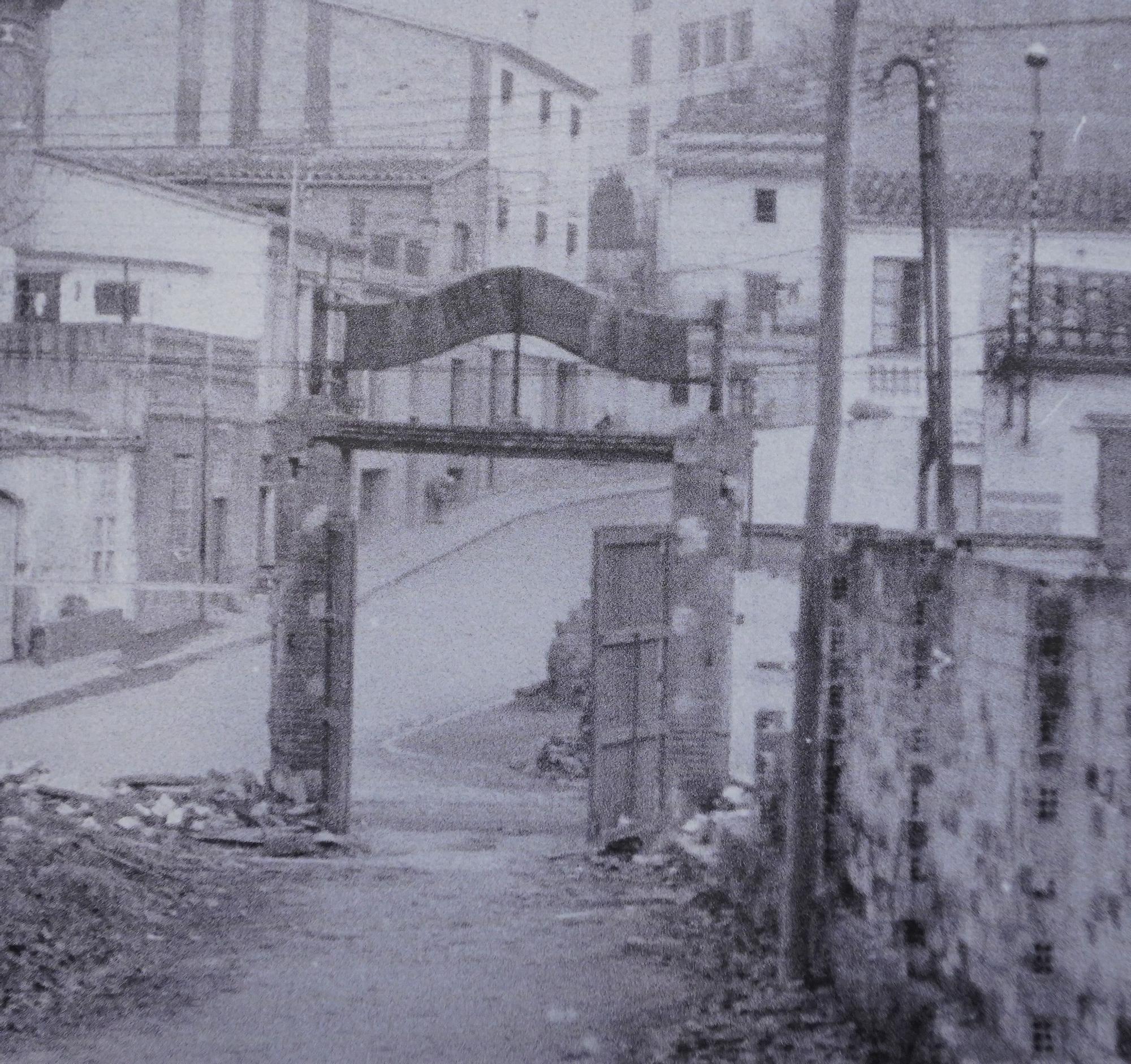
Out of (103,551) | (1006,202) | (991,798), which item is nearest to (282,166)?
(103,551)

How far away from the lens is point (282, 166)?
120 feet

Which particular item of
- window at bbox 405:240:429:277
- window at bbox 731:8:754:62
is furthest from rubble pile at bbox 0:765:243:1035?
window at bbox 731:8:754:62

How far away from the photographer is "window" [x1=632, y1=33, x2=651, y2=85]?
151 feet

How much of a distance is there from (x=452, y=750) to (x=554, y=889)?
29.0 ft

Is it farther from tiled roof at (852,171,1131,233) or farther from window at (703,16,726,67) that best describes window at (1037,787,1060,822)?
window at (703,16,726,67)

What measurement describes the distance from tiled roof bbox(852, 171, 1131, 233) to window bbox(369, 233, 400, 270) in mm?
12032

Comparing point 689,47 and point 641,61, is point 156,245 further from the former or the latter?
point 641,61

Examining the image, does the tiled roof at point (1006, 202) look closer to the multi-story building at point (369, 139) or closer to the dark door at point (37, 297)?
the multi-story building at point (369, 139)

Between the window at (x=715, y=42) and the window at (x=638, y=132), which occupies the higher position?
the window at (x=715, y=42)

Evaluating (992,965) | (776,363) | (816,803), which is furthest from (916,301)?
(992,965)

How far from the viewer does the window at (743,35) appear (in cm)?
4150

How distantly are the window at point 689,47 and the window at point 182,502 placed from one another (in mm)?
22060

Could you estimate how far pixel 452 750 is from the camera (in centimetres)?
2056

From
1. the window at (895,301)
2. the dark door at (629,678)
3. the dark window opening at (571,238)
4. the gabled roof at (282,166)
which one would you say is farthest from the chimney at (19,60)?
the dark door at (629,678)
